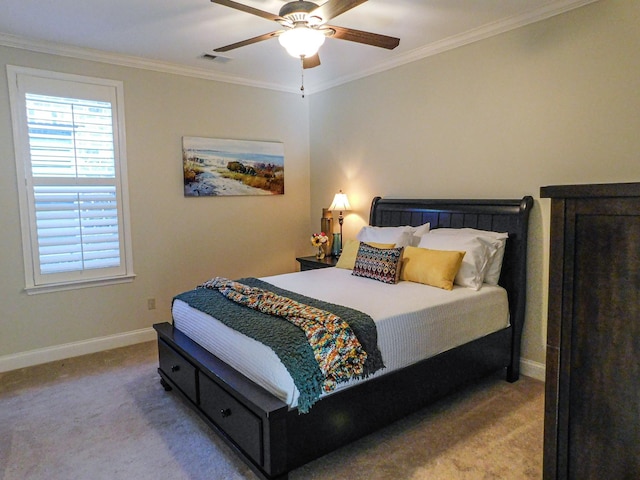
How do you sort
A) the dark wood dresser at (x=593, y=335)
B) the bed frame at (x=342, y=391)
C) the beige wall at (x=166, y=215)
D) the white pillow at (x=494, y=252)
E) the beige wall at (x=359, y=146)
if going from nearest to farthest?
the dark wood dresser at (x=593, y=335) → the bed frame at (x=342, y=391) → the beige wall at (x=359, y=146) → the white pillow at (x=494, y=252) → the beige wall at (x=166, y=215)

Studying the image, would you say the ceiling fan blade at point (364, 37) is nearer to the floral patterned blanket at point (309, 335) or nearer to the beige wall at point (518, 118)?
the beige wall at point (518, 118)

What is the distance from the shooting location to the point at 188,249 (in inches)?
176

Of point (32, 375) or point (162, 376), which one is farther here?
point (32, 375)

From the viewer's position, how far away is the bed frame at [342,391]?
2.01 m

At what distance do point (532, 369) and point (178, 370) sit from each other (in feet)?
8.71

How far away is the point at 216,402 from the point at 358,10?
2.74m

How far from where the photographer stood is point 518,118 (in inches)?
127

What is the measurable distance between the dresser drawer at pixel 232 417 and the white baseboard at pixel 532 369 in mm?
2307

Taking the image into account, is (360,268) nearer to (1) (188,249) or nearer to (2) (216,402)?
(2) (216,402)

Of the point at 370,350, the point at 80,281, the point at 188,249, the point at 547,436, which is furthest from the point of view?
the point at 188,249

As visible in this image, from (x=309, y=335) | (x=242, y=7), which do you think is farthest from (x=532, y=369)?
(x=242, y=7)

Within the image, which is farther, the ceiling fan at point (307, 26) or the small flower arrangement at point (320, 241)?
the small flower arrangement at point (320, 241)

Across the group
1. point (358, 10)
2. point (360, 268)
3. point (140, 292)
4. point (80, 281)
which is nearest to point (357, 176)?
point (360, 268)

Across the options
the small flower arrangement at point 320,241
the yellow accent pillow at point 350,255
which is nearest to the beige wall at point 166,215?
the small flower arrangement at point 320,241
